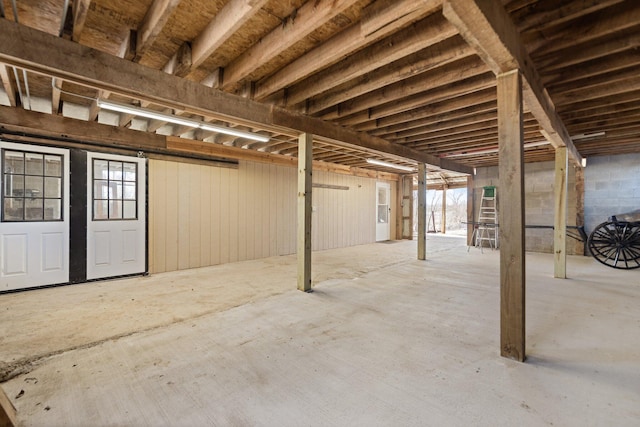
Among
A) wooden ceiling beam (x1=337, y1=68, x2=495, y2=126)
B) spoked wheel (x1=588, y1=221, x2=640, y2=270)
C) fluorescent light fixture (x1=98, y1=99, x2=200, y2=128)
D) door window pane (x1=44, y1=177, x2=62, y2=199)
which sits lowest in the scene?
spoked wheel (x1=588, y1=221, x2=640, y2=270)

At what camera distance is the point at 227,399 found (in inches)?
62.8

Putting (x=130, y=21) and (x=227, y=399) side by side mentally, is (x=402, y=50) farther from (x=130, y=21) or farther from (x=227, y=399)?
(x=227, y=399)

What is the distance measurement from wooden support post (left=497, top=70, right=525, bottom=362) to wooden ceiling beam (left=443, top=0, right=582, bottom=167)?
17 cm

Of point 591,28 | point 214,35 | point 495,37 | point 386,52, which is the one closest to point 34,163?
point 214,35

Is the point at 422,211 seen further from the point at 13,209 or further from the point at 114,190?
the point at 13,209

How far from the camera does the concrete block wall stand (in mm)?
5898

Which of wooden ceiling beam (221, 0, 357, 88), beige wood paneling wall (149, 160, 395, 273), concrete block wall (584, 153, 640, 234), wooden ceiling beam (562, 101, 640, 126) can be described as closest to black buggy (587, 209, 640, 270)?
concrete block wall (584, 153, 640, 234)

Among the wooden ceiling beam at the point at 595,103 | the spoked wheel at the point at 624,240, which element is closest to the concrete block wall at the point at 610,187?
the spoked wheel at the point at 624,240

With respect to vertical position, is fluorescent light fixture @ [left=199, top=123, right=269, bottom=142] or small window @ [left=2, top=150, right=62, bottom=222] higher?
fluorescent light fixture @ [left=199, top=123, right=269, bottom=142]

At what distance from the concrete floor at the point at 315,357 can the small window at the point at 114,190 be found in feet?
3.62

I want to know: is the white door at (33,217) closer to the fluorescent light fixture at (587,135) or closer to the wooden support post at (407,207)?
the fluorescent light fixture at (587,135)

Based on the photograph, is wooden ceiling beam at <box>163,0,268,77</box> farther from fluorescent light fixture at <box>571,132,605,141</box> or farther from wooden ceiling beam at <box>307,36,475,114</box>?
fluorescent light fixture at <box>571,132,605,141</box>

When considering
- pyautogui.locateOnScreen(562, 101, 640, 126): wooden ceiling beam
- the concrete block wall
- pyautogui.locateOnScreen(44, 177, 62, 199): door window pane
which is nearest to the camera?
pyautogui.locateOnScreen(562, 101, 640, 126): wooden ceiling beam

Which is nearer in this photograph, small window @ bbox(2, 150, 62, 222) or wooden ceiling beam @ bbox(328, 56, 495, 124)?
wooden ceiling beam @ bbox(328, 56, 495, 124)
